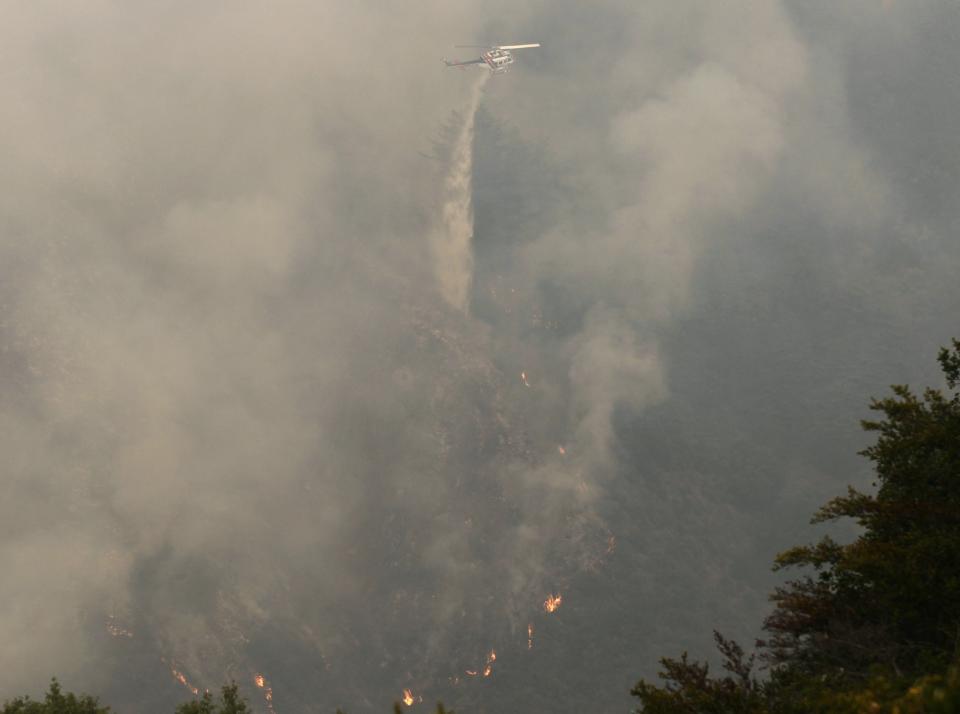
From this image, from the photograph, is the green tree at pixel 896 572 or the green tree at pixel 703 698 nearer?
the green tree at pixel 703 698

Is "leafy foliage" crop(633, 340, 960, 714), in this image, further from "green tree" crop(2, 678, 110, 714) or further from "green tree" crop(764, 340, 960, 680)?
"green tree" crop(2, 678, 110, 714)

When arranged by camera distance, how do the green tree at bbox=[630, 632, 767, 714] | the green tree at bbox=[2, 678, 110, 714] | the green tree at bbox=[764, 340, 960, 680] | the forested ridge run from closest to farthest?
1. the green tree at bbox=[630, 632, 767, 714]
2. the forested ridge
3. the green tree at bbox=[764, 340, 960, 680]
4. the green tree at bbox=[2, 678, 110, 714]

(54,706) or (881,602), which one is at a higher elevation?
(54,706)

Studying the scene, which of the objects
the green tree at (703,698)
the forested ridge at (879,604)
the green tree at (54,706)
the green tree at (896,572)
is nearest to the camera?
the green tree at (703,698)

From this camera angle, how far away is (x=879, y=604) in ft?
129

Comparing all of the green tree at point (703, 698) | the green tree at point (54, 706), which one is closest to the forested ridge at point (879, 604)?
the green tree at point (703, 698)

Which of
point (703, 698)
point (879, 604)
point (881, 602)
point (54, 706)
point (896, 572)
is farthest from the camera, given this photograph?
point (54, 706)

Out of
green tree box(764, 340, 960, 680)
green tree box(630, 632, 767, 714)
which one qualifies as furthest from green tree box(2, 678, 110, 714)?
green tree box(764, 340, 960, 680)

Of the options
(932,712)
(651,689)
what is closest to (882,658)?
(651,689)

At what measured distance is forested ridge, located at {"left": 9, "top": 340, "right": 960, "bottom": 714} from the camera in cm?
3441

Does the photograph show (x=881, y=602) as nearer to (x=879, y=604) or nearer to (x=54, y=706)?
(x=879, y=604)

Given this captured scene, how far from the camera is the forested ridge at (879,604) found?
113 ft

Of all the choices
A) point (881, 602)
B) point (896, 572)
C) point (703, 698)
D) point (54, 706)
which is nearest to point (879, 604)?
point (881, 602)

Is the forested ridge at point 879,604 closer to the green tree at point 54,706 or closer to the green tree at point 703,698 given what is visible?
the green tree at point 703,698
